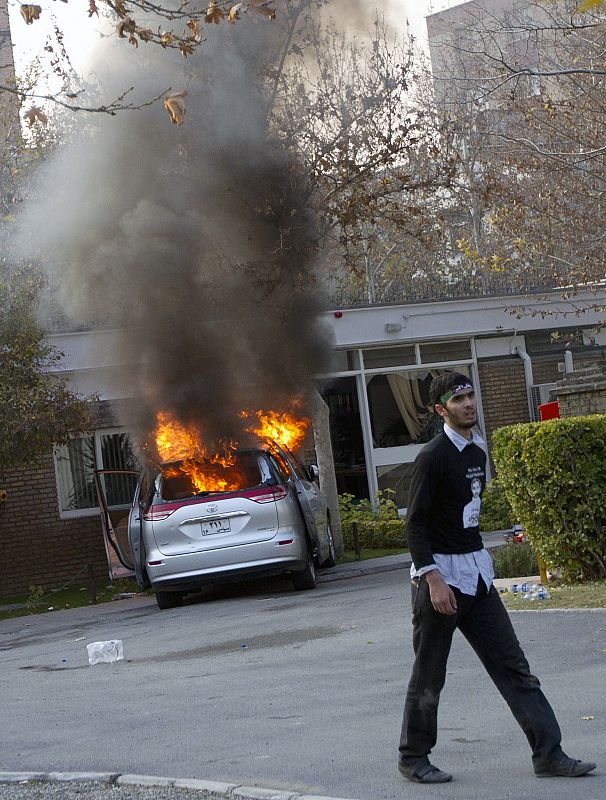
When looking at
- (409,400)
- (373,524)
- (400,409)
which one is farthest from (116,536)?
(409,400)

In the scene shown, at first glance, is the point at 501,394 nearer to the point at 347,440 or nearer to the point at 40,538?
the point at 347,440

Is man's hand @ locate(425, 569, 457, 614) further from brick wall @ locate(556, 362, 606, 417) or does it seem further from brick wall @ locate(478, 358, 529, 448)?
brick wall @ locate(478, 358, 529, 448)

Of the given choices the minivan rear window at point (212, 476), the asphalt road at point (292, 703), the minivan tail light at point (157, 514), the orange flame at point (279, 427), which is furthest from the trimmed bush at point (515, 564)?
the orange flame at point (279, 427)

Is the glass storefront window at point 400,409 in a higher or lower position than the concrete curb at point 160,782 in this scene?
higher

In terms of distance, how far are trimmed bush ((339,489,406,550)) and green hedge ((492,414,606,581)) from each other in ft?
25.1

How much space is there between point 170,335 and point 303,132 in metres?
3.31

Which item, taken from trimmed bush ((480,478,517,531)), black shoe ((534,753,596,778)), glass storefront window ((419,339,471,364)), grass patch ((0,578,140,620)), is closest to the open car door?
grass patch ((0,578,140,620))

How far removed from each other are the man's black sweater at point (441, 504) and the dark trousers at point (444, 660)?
0.17 m

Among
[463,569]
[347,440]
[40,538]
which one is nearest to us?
[463,569]

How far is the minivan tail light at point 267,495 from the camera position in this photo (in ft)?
40.8

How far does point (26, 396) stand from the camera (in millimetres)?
14477

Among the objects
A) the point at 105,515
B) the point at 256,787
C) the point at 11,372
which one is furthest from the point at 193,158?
the point at 256,787

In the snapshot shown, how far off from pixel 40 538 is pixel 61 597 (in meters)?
1.73

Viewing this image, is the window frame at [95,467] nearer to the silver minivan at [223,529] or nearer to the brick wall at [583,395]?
the silver minivan at [223,529]
